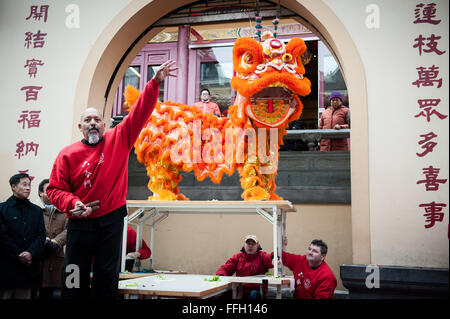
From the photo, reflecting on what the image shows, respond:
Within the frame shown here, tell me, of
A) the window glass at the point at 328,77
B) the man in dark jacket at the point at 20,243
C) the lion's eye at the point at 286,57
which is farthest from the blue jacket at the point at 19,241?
the window glass at the point at 328,77

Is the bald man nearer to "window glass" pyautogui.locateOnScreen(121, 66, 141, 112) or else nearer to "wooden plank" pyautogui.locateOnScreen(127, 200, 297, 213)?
"wooden plank" pyautogui.locateOnScreen(127, 200, 297, 213)

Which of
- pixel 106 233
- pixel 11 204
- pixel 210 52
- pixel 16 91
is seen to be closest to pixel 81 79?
pixel 16 91

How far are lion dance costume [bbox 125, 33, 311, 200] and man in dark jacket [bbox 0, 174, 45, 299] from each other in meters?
1.05

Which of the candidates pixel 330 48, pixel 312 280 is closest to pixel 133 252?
pixel 312 280

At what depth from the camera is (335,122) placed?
522 cm

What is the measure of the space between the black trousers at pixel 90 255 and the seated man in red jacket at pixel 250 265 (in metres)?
1.47

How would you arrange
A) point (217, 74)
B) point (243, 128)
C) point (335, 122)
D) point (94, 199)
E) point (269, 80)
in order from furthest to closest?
point (217, 74) → point (335, 122) → point (243, 128) → point (269, 80) → point (94, 199)

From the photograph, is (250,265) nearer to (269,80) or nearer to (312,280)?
(312,280)

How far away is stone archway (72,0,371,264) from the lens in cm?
310

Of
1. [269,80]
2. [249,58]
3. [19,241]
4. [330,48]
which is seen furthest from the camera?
[330,48]

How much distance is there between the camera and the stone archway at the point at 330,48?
3096mm

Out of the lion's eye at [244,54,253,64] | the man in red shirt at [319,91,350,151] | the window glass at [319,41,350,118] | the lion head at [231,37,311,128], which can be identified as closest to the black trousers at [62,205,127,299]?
the lion head at [231,37,311,128]

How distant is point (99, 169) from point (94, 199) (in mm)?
160

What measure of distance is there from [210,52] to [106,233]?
550cm
